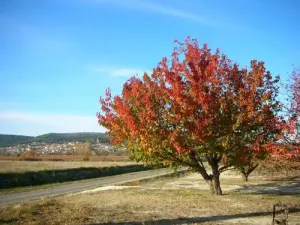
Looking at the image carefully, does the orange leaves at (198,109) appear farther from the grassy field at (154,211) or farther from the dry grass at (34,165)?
the dry grass at (34,165)

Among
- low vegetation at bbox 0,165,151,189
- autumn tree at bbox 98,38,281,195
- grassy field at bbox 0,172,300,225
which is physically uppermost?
autumn tree at bbox 98,38,281,195

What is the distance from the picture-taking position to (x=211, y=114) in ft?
68.3

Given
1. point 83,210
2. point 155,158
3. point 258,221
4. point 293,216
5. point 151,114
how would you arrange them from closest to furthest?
1. point 258,221
2. point 293,216
3. point 83,210
4. point 151,114
5. point 155,158

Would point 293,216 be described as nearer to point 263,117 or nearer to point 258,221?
point 258,221

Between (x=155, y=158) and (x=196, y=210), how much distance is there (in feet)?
18.6

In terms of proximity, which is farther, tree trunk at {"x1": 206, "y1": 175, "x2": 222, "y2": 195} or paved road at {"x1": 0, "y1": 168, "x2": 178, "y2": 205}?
paved road at {"x1": 0, "y1": 168, "x2": 178, "y2": 205}

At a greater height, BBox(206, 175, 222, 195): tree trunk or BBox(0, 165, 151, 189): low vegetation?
BBox(206, 175, 222, 195): tree trunk

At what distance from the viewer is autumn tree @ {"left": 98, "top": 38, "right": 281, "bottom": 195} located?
20.8 metres

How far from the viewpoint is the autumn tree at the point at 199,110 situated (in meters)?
20.8

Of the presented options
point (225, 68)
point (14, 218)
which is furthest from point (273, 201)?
point (14, 218)

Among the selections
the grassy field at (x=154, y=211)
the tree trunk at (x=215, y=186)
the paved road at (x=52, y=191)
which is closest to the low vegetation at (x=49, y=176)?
the paved road at (x=52, y=191)

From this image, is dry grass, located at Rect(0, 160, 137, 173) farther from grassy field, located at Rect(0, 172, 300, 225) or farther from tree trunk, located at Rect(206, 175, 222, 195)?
tree trunk, located at Rect(206, 175, 222, 195)

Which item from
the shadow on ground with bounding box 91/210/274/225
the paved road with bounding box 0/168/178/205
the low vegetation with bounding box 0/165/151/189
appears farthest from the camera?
the low vegetation with bounding box 0/165/151/189

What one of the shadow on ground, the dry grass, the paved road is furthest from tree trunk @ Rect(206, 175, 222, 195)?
the dry grass
